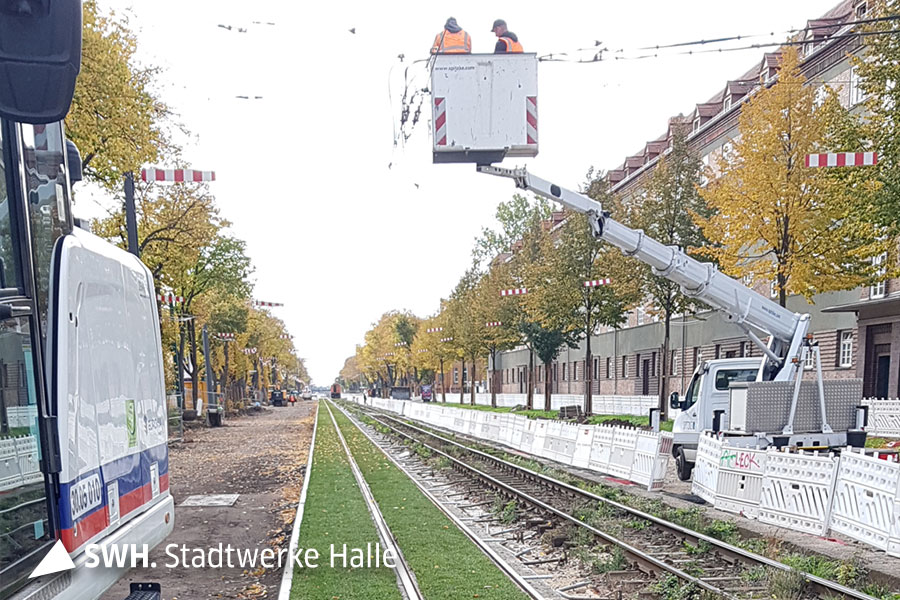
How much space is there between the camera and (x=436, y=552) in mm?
9969

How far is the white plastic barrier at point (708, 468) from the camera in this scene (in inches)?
533

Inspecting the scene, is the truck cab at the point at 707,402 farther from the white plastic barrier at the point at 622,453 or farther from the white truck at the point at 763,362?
the white truck at the point at 763,362

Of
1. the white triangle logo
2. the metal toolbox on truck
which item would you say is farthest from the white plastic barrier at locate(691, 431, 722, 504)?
the white triangle logo

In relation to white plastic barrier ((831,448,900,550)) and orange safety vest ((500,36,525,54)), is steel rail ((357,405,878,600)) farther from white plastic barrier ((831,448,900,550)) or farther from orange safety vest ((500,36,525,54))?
orange safety vest ((500,36,525,54))

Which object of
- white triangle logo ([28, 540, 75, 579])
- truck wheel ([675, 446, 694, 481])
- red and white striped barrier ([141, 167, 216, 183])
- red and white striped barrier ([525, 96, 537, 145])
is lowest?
truck wheel ([675, 446, 694, 481])

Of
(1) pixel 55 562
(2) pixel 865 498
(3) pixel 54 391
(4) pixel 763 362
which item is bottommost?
(2) pixel 865 498

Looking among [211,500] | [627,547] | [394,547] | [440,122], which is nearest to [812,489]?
[627,547]

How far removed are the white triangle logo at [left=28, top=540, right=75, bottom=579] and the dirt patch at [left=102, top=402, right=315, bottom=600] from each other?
4.13 m

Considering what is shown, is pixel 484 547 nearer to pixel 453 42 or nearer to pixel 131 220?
pixel 453 42

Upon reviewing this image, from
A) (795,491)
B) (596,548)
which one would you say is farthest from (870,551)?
(596,548)

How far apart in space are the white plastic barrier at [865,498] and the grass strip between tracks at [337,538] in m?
5.82

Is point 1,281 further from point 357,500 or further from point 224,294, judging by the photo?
point 224,294

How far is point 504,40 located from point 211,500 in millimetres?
10246

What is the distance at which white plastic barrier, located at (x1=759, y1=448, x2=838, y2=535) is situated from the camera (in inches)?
414
